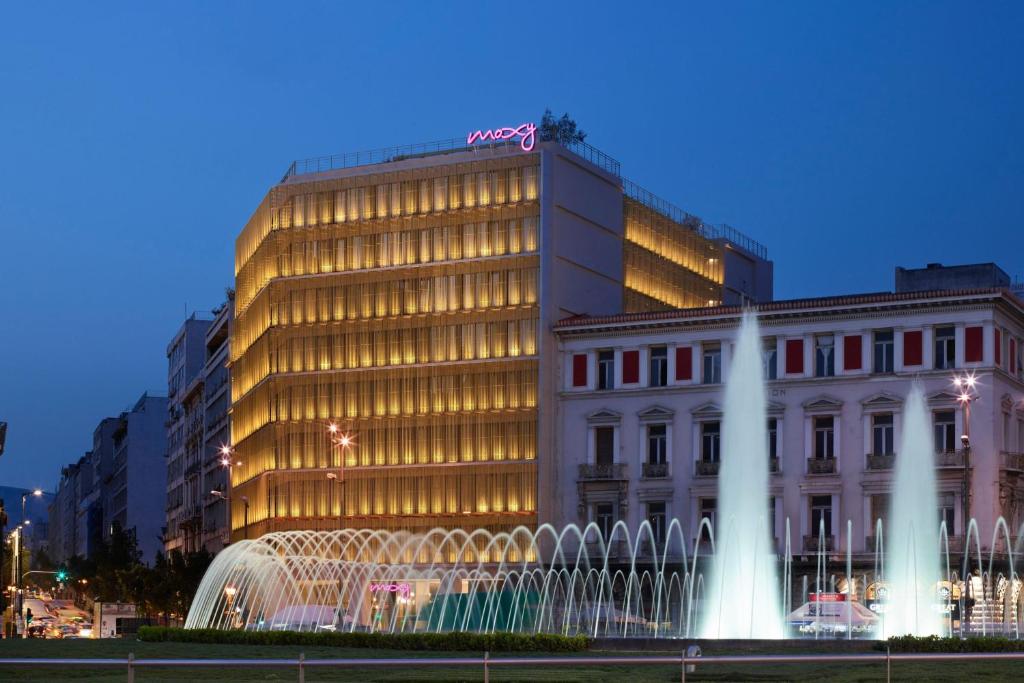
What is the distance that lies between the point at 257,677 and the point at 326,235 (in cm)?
7396

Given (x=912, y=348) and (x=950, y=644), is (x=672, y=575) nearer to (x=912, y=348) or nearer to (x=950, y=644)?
(x=912, y=348)

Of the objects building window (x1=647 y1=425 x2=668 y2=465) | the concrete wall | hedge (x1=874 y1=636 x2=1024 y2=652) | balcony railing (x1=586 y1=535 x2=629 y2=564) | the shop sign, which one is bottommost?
the shop sign

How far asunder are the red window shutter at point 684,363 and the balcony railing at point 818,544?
35.4ft

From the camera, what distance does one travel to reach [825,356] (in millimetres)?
88938

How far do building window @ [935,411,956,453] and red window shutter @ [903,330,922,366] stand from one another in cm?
276

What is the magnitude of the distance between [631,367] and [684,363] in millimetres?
3003

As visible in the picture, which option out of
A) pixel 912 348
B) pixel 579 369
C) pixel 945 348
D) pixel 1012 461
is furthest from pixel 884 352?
pixel 579 369

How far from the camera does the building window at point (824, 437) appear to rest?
8825 cm

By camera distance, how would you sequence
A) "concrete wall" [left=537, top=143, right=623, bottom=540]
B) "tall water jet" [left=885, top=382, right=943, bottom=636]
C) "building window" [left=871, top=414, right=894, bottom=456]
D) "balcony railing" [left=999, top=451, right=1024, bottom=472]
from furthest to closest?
"concrete wall" [left=537, top=143, right=623, bottom=540]
"building window" [left=871, top=414, right=894, bottom=456]
"balcony railing" [left=999, top=451, right=1024, bottom=472]
"tall water jet" [left=885, top=382, right=943, bottom=636]

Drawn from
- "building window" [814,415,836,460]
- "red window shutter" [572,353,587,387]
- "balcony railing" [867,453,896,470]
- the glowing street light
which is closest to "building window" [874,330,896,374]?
the glowing street light

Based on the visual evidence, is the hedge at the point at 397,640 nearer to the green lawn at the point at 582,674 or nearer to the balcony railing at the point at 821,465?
the green lawn at the point at 582,674

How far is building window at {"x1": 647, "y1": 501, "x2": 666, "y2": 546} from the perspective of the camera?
92.6 meters

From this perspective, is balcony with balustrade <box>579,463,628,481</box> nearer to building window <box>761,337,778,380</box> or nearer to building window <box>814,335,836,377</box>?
building window <box>761,337,778,380</box>

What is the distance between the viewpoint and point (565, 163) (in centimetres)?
9938
